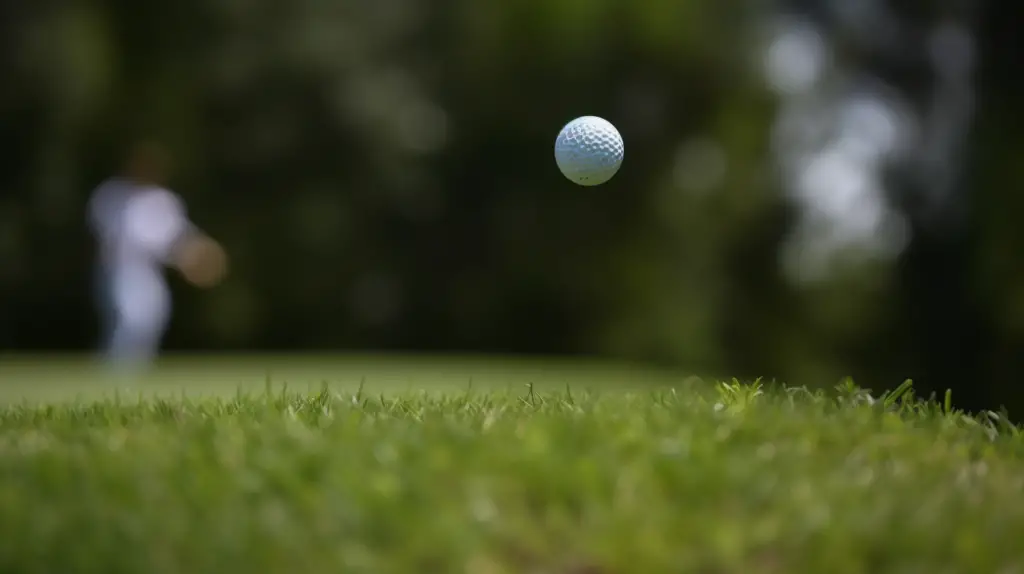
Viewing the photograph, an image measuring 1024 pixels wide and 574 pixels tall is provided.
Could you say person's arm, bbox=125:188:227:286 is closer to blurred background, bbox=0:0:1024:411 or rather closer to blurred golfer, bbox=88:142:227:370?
blurred golfer, bbox=88:142:227:370

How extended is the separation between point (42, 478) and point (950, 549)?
10.3 ft

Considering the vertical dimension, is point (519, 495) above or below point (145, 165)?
below

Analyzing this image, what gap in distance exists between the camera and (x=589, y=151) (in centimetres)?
667

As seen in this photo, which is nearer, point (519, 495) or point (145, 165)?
point (519, 495)

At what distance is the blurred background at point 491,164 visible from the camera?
2134cm

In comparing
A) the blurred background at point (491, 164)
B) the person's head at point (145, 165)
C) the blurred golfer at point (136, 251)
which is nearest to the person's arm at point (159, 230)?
the blurred golfer at point (136, 251)

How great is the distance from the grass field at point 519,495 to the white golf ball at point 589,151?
85.2 inches

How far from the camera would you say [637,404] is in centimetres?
537

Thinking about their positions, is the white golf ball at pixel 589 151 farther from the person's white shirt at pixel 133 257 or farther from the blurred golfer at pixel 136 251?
the person's white shirt at pixel 133 257

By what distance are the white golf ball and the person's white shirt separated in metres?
7.31

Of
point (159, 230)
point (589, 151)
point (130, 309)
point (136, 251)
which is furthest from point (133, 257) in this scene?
point (589, 151)

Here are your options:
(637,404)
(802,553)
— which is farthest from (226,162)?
(802,553)

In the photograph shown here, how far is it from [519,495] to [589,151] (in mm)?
3337

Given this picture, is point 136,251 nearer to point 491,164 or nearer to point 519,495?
point 519,495
